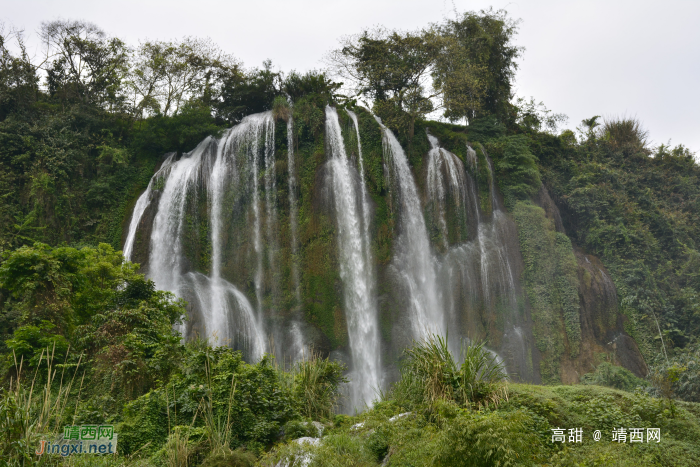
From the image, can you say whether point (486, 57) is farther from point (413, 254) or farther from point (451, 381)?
point (451, 381)

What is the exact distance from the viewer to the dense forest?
18.4ft

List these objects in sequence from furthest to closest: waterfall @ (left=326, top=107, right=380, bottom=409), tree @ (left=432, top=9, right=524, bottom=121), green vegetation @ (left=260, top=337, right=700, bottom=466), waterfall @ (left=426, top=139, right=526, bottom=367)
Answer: tree @ (left=432, top=9, right=524, bottom=121) < waterfall @ (left=426, top=139, right=526, bottom=367) < waterfall @ (left=326, top=107, right=380, bottom=409) < green vegetation @ (left=260, top=337, right=700, bottom=466)

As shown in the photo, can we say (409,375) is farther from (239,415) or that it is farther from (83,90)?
(83,90)

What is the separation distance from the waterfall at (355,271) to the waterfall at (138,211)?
641 cm

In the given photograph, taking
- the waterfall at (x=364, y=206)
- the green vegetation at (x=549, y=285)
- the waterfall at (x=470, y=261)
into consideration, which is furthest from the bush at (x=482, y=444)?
the green vegetation at (x=549, y=285)

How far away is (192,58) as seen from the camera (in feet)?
69.3

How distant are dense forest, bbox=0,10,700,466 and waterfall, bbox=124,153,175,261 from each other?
904 mm

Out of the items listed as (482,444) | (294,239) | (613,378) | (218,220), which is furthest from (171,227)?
(613,378)

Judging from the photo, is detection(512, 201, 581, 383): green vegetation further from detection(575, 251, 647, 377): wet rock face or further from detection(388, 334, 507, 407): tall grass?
detection(388, 334, 507, 407): tall grass

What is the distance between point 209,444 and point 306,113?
1395 cm

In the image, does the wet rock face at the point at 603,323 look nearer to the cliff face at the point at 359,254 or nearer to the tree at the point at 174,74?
the cliff face at the point at 359,254

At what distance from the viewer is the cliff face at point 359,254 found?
51.5 feet

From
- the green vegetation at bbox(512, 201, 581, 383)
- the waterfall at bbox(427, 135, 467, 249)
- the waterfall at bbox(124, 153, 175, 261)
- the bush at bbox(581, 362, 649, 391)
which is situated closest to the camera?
the bush at bbox(581, 362, 649, 391)

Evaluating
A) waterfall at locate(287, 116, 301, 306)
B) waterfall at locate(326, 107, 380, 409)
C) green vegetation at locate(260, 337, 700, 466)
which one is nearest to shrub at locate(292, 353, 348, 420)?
green vegetation at locate(260, 337, 700, 466)
